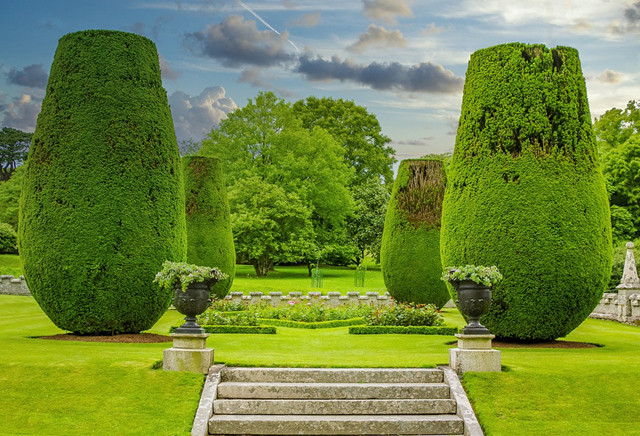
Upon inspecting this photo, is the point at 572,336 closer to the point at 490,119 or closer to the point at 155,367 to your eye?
the point at 490,119

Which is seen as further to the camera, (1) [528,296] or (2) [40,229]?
(2) [40,229]

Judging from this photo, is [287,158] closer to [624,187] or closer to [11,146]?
[624,187]

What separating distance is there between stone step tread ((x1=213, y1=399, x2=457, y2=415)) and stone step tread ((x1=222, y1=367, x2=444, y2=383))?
27.3 inches

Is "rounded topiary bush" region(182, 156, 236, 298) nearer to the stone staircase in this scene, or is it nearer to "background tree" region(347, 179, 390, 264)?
the stone staircase

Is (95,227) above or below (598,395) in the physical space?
above

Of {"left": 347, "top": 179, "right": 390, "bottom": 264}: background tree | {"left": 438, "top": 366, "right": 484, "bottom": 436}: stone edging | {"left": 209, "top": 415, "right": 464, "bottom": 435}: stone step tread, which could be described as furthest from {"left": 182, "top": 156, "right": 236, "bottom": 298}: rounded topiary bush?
{"left": 347, "top": 179, "right": 390, "bottom": 264}: background tree

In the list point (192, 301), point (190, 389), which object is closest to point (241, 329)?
point (192, 301)

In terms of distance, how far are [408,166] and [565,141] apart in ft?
40.5

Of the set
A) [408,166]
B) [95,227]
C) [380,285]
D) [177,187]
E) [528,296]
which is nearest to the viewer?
[528,296]

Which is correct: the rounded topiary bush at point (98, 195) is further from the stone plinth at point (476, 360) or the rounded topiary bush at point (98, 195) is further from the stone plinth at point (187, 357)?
the stone plinth at point (476, 360)

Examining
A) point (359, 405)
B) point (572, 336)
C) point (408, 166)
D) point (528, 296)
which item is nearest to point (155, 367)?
point (359, 405)

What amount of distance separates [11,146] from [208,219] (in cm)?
4706

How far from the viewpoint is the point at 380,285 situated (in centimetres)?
4284

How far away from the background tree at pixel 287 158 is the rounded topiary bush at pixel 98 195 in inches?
1102
